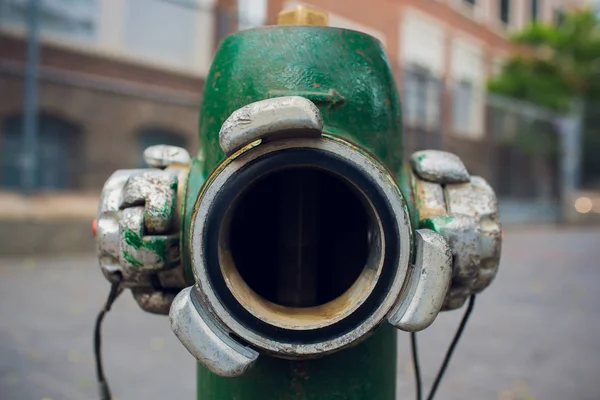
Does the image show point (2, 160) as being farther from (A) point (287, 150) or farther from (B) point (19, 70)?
(A) point (287, 150)

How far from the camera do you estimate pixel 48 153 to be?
616 cm

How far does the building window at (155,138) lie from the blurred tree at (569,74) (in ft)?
42.4

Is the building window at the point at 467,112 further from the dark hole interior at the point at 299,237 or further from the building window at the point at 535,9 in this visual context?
the building window at the point at 535,9

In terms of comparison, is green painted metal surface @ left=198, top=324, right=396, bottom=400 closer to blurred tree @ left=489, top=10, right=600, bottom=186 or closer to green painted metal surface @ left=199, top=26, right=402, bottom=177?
green painted metal surface @ left=199, top=26, right=402, bottom=177

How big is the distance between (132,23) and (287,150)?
6.52 metres

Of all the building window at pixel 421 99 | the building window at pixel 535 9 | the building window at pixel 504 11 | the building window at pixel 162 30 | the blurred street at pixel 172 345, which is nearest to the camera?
the blurred street at pixel 172 345

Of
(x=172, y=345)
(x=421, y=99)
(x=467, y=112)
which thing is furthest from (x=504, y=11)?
(x=172, y=345)

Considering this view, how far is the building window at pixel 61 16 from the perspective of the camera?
6.08 metres

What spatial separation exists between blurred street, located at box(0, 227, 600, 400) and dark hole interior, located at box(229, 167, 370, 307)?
57.7 inches

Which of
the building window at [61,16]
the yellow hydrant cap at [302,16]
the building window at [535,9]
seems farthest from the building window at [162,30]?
the building window at [535,9]

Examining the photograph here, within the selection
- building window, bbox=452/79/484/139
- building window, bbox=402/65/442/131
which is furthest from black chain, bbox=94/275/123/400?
building window, bbox=452/79/484/139

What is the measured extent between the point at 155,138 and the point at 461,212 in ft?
20.8

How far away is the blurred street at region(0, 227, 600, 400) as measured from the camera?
2.65 m

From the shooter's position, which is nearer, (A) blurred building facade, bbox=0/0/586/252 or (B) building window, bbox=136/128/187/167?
(A) blurred building facade, bbox=0/0/586/252
